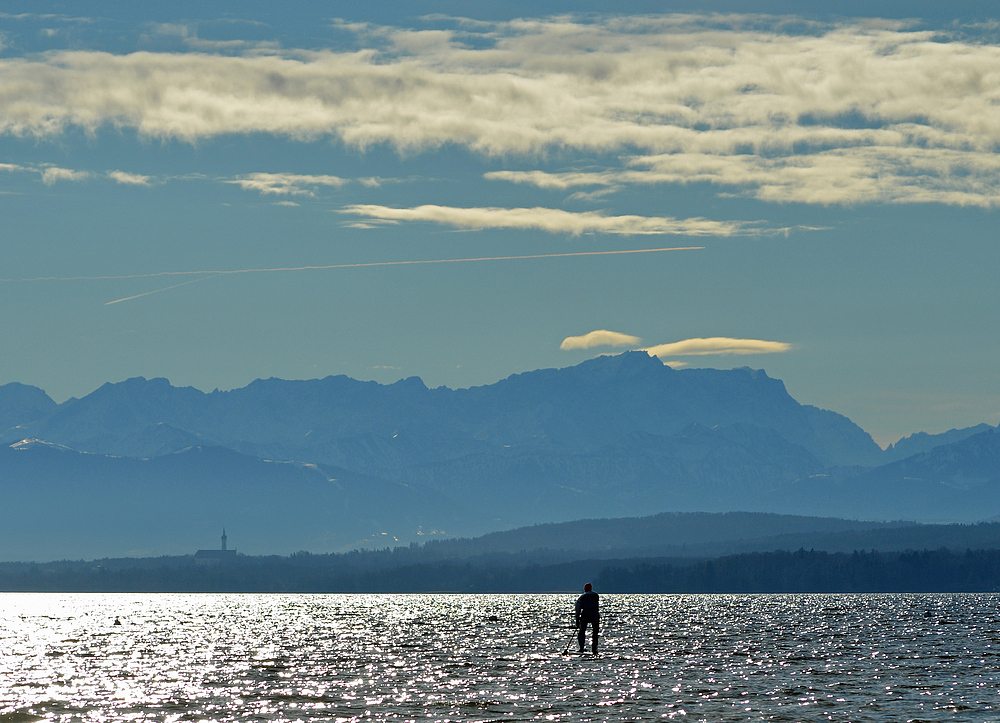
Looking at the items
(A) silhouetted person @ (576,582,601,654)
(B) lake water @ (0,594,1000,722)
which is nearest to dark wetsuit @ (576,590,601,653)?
(A) silhouetted person @ (576,582,601,654)

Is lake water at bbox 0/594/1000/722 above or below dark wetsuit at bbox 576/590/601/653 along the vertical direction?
below

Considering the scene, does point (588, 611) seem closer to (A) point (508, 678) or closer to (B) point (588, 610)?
(B) point (588, 610)

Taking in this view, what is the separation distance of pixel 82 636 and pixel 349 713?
120 metres

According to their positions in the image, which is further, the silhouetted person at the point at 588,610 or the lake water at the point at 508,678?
the silhouetted person at the point at 588,610

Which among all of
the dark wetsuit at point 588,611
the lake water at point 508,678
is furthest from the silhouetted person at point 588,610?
the lake water at point 508,678

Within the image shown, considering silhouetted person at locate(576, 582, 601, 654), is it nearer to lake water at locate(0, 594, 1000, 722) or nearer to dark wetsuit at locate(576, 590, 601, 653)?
dark wetsuit at locate(576, 590, 601, 653)

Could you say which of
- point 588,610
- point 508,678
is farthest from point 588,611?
point 508,678

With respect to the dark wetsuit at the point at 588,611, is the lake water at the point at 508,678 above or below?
below

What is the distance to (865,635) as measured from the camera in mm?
148500

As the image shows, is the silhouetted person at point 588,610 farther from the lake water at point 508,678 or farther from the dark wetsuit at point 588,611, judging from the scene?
the lake water at point 508,678

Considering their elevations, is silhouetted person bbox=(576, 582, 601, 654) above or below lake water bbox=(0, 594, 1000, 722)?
above

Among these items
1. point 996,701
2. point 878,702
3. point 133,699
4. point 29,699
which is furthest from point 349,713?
point 996,701

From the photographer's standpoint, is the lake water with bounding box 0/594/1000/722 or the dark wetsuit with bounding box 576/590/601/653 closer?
the lake water with bounding box 0/594/1000/722

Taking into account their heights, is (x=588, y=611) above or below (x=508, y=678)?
above
